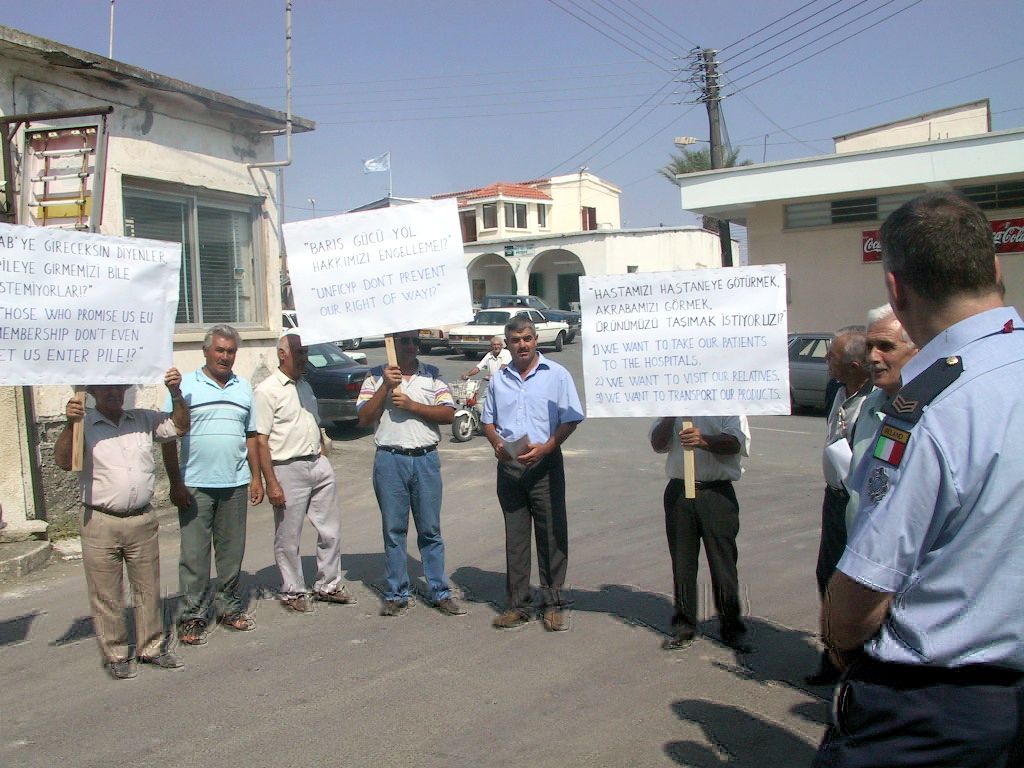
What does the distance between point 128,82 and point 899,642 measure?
923cm

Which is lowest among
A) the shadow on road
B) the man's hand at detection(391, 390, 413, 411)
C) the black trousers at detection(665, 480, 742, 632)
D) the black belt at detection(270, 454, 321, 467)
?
the shadow on road

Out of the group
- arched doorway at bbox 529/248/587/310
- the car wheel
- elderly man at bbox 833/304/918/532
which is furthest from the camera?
arched doorway at bbox 529/248/587/310

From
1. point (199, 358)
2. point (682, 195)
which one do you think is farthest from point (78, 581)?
point (682, 195)

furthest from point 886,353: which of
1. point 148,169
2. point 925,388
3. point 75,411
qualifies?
point 148,169

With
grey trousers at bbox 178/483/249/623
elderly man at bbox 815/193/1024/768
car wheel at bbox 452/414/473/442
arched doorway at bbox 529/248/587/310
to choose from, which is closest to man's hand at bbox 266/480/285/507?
grey trousers at bbox 178/483/249/623

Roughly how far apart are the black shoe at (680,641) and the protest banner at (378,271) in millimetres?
2359

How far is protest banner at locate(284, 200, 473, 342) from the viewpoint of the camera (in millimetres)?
5715

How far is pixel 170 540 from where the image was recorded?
838cm

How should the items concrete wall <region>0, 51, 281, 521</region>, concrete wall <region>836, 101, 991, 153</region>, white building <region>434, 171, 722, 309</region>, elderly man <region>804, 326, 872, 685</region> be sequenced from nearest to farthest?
1. elderly man <region>804, 326, 872, 685</region>
2. concrete wall <region>0, 51, 281, 521</region>
3. concrete wall <region>836, 101, 991, 153</region>
4. white building <region>434, 171, 722, 309</region>

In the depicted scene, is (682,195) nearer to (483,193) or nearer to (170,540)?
(170,540)

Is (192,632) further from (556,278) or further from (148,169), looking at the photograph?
(556,278)

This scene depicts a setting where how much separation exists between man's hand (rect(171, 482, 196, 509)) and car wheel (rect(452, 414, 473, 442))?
8.42 meters

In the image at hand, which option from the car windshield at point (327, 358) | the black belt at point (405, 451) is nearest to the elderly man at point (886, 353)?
the black belt at point (405, 451)

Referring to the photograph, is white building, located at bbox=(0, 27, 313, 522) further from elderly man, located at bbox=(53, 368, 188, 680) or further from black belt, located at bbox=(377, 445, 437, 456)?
black belt, located at bbox=(377, 445, 437, 456)
